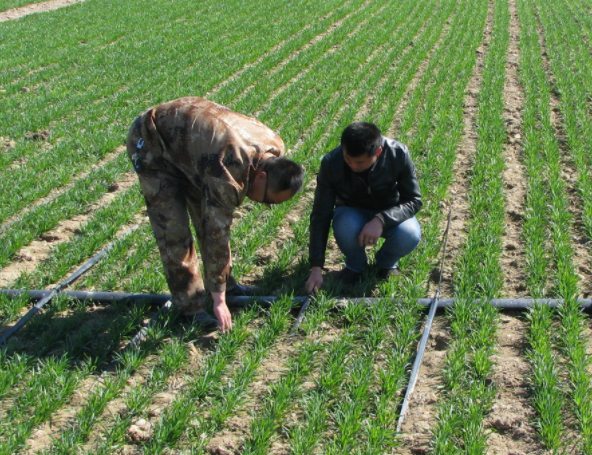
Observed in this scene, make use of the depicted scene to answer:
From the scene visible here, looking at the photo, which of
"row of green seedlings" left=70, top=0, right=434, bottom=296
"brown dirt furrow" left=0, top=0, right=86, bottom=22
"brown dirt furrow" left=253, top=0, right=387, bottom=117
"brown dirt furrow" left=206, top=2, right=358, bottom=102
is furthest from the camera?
"brown dirt furrow" left=0, top=0, right=86, bottom=22

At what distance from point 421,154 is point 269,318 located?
152 inches

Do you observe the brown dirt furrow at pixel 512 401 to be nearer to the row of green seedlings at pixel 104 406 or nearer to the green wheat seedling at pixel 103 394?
the row of green seedlings at pixel 104 406

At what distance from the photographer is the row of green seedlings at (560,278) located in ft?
10.1

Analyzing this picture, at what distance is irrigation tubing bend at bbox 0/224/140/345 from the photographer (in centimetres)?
396

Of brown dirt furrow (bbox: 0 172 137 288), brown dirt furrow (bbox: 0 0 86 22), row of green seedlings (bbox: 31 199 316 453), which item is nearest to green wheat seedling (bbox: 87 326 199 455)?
row of green seedlings (bbox: 31 199 316 453)

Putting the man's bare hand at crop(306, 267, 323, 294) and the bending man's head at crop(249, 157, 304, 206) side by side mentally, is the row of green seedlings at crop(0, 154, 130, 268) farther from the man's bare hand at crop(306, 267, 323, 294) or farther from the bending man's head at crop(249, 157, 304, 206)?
the bending man's head at crop(249, 157, 304, 206)

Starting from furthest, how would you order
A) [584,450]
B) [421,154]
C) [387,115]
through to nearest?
[387,115] → [421,154] → [584,450]

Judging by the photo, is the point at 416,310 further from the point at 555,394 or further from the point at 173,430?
the point at 173,430

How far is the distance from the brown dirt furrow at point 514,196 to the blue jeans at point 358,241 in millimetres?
754

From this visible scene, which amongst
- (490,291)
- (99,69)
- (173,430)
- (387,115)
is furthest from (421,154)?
(99,69)

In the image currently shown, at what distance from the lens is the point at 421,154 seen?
23.9 feet

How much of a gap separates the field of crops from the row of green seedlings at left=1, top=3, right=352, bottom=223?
4 cm

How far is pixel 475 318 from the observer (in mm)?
3979

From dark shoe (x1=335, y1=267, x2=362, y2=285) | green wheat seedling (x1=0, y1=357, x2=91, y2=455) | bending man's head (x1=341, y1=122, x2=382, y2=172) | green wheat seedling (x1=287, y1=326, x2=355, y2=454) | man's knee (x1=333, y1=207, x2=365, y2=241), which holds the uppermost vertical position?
bending man's head (x1=341, y1=122, x2=382, y2=172)
